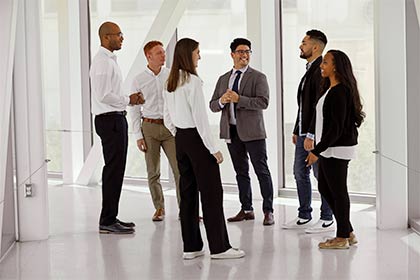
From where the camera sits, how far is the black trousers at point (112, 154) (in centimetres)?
789

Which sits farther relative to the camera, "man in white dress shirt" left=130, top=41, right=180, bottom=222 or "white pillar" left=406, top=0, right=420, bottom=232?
"man in white dress shirt" left=130, top=41, right=180, bottom=222

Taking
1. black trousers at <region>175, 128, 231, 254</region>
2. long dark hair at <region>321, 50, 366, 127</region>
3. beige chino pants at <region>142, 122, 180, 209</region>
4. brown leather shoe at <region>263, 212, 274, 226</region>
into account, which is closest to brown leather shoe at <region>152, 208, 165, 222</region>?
beige chino pants at <region>142, 122, 180, 209</region>

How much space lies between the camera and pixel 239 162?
8578 mm

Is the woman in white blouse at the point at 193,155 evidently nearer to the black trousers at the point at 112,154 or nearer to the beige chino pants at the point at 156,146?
the black trousers at the point at 112,154

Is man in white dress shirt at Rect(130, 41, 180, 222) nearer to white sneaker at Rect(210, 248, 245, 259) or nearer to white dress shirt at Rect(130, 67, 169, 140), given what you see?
white dress shirt at Rect(130, 67, 169, 140)

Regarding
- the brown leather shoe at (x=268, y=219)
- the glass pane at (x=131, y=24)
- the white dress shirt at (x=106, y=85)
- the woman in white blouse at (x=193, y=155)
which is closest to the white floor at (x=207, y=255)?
the brown leather shoe at (x=268, y=219)

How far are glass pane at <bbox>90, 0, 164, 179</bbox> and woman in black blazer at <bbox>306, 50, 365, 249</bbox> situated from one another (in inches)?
198

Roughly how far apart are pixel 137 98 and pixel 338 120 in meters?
2.12

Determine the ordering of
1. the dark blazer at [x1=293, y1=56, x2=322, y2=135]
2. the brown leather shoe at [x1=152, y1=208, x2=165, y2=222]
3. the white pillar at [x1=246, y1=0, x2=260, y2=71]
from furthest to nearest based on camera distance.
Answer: the white pillar at [x1=246, y1=0, x2=260, y2=71], the brown leather shoe at [x1=152, y1=208, x2=165, y2=222], the dark blazer at [x1=293, y1=56, x2=322, y2=135]

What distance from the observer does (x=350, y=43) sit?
32.6 ft

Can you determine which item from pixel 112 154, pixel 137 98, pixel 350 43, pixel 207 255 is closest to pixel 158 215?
pixel 112 154

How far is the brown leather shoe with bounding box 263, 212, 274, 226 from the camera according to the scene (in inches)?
328

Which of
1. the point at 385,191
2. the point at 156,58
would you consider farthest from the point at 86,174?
the point at 385,191

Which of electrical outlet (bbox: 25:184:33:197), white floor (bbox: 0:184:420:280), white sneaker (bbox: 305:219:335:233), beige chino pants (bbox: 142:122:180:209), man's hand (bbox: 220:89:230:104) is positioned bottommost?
white floor (bbox: 0:184:420:280)
